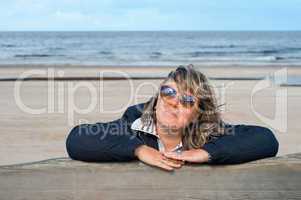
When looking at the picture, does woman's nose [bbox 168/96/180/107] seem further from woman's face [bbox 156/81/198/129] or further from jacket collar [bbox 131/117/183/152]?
jacket collar [bbox 131/117/183/152]

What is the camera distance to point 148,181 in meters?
1.75

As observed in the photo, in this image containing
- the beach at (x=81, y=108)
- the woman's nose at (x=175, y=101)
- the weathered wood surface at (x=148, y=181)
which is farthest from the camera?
the beach at (x=81, y=108)

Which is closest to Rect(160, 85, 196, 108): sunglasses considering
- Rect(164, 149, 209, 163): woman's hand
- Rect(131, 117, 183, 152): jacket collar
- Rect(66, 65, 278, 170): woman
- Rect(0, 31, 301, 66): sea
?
Rect(66, 65, 278, 170): woman

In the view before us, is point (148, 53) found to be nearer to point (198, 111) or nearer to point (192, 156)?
point (198, 111)

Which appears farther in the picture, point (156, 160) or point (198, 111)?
point (198, 111)

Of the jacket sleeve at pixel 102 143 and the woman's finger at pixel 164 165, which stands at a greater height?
the jacket sleeve at pixel 102 143

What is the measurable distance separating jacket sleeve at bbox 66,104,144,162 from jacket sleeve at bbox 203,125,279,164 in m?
0.25

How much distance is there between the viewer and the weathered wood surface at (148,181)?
1727 millimetres

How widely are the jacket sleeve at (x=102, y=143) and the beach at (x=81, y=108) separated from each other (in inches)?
174

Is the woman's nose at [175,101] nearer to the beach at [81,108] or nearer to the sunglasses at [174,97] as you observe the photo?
the sunglasses at [174,97]

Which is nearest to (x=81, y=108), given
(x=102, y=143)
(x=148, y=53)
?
(x=102, y=143)

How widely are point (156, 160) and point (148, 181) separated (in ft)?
0.22

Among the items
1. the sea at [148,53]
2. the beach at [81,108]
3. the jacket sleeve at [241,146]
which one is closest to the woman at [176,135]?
the jacket sleeve at [241,146]

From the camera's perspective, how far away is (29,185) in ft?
5.67
